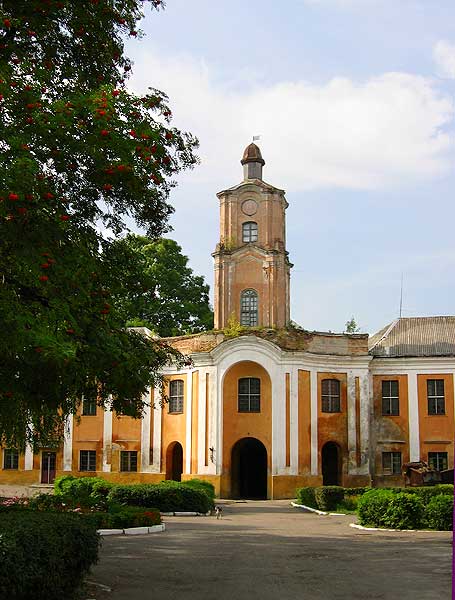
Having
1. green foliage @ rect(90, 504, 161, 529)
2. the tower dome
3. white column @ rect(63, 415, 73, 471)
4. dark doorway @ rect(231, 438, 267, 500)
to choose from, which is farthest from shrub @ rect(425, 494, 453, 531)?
the tower dome

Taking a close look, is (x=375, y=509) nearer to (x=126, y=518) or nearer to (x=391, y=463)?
(x=126, y=518)

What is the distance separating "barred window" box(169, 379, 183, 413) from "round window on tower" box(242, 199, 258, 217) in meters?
9.40

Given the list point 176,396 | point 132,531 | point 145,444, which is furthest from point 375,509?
point 145,444

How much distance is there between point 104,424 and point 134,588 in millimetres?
29581

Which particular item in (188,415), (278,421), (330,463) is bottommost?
(330,463)

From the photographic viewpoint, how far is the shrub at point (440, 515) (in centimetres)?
1959

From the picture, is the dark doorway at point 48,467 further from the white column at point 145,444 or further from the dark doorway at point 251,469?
the dark doorway at point 251,469

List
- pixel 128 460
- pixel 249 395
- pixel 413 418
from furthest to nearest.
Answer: pixel 128 460 < pixel 413 418 < pixel 249 395

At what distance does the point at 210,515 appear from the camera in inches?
1008

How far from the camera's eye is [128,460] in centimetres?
3956

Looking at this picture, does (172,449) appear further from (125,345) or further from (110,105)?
(110,105)

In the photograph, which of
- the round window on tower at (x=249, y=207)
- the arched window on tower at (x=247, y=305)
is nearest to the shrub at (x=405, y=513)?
the arched window on tower at (x=247, y=305)

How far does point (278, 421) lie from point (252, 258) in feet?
29.3

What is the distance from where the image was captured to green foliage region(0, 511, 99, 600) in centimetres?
835
